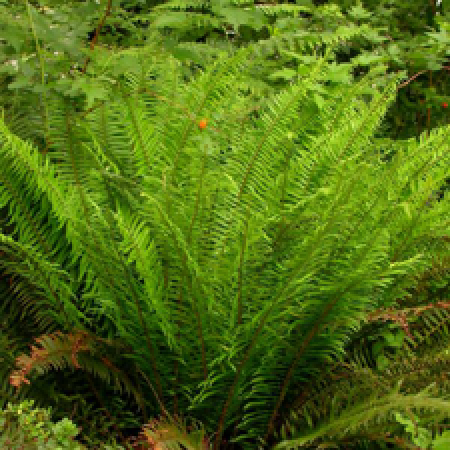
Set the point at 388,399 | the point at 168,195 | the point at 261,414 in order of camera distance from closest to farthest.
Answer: the point at 388,399
the point at 168,195
the point at 261,414

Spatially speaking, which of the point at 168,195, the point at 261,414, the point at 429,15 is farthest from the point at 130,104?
the point at 429,15

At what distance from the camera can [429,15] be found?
360 centimetres

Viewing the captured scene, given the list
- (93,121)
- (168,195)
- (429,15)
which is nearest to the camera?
(168,195)

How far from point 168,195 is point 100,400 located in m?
0.59

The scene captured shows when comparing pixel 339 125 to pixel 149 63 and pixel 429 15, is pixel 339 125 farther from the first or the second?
pixel 429 15

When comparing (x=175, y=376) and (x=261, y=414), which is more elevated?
(x=175, y=376)

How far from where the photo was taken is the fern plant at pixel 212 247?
4.73 ft

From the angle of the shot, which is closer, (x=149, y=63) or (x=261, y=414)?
(x=261, y=414)

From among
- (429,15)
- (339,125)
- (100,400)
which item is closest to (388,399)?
(100,400)

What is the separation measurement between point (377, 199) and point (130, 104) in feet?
2.38

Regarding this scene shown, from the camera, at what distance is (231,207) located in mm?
1665

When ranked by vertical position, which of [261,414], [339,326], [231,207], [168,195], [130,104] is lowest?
[261,414]

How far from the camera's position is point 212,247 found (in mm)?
1595

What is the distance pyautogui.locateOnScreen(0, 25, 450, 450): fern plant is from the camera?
1441 mm
